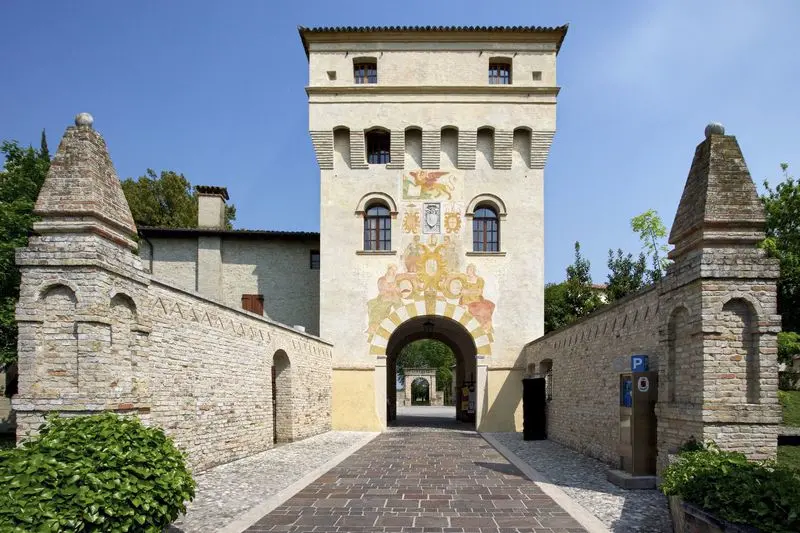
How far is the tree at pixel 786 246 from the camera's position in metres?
19.8

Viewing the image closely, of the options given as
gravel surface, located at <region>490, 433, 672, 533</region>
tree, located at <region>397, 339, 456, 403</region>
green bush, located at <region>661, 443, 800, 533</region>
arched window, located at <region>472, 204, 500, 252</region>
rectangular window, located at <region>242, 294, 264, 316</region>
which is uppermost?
arched window, located at <region>472, 204, 500, 252</region>

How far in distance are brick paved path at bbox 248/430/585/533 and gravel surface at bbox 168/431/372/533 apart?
54 centimetres

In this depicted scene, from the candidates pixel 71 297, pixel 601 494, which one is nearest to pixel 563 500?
pixel 601 494

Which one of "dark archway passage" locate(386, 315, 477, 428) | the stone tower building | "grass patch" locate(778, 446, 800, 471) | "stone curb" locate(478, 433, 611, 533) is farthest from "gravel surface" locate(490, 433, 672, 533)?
"dark archway passage" locate(386, 315, 477, 428)

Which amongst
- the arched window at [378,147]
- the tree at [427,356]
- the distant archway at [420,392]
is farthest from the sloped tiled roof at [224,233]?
the tree at [427,356]

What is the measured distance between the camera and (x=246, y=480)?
962 cm

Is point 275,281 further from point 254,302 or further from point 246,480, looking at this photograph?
point 246,480

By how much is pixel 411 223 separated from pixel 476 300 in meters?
3.54

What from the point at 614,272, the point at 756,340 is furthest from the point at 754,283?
the point at 614,272

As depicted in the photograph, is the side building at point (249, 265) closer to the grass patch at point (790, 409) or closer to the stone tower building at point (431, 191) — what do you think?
the stone tower building at point (431, 191)

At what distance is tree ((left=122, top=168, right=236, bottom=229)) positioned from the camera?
107 feet

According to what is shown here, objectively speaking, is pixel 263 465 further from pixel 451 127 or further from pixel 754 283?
pixel 451 127

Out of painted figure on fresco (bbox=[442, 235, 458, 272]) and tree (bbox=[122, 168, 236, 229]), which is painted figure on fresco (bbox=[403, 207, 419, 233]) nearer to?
painted figure on fresco (bbox=[442, 235, 458, 272])

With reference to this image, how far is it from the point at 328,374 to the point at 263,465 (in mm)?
7911
